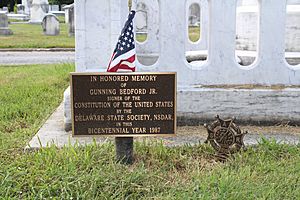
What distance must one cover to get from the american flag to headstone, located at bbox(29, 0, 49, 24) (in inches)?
1009

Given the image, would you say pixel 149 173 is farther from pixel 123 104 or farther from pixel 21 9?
pixel 21 9

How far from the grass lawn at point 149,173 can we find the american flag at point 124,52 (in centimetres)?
68

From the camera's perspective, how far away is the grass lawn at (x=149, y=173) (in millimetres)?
3125

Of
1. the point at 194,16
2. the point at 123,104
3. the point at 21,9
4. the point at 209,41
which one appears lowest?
the point at 123,104

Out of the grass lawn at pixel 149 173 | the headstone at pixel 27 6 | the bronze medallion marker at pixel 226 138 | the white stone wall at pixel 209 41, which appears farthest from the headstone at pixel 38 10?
the bronze medallion marker at pixel 226 138

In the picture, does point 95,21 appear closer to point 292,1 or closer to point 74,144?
point 74,144

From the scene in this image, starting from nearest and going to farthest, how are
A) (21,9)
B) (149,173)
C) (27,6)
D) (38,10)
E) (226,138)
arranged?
(149,173), (226,138), (38,10), (27,6), (21,9)

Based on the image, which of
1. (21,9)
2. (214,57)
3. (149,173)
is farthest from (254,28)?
(21,9)

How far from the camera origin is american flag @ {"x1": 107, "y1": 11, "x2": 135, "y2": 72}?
362 centimetres

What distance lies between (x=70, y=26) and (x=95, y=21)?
54.6 ft

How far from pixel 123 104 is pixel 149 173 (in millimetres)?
543

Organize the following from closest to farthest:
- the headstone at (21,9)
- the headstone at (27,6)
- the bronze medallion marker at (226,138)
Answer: the bronze medallion marker at (226,138) < the headstone at (27,6) < the headstone at (21,9)

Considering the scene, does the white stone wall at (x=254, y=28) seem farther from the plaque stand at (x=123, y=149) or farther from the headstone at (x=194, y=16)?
the headstone at (x=194, y=16)

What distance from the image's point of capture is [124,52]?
11.9ft
